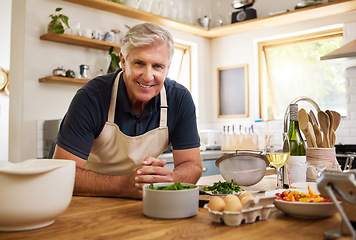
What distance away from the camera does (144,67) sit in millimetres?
1770

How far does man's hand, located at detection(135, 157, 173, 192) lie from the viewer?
1410 mm

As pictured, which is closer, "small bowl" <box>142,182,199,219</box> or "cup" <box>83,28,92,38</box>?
"small bowl" <box>142,182,199,219</box>

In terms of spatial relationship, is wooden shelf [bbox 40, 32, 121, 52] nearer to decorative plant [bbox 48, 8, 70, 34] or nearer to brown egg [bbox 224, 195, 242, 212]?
decorative plant [bbox 48, 8, 70, 34]

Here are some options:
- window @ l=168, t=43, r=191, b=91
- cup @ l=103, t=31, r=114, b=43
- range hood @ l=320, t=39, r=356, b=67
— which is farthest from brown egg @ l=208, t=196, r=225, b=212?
window @ l=168, t=43, r=191, b=91

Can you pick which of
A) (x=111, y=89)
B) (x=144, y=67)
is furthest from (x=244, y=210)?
(x=111, y=89)

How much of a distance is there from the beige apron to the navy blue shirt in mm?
25

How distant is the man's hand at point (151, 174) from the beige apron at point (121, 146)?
1.50 feet

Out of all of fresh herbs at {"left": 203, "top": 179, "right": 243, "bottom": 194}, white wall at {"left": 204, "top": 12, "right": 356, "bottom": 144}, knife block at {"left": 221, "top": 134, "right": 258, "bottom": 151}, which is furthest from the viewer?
knife block at {"left": 221, "top": 134, "right": 258, "bottom": 151}

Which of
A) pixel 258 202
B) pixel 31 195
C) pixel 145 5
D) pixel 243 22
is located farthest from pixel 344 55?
pixel 31 195

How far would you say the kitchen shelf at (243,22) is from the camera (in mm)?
4039

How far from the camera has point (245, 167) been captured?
5.36 ft

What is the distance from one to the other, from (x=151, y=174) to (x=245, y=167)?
438 millimetres

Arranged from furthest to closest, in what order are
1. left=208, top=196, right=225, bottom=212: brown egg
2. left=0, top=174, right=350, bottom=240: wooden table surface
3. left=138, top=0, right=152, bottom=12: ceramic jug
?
left=138, top=0, right=152, bottom=12: ceramic jug, left=208, top=196, right=225, bottom=212: brown egg, left=0, top=174, right=350, bottom=240: wooden table surface

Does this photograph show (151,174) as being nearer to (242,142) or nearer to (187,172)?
(187,172)
